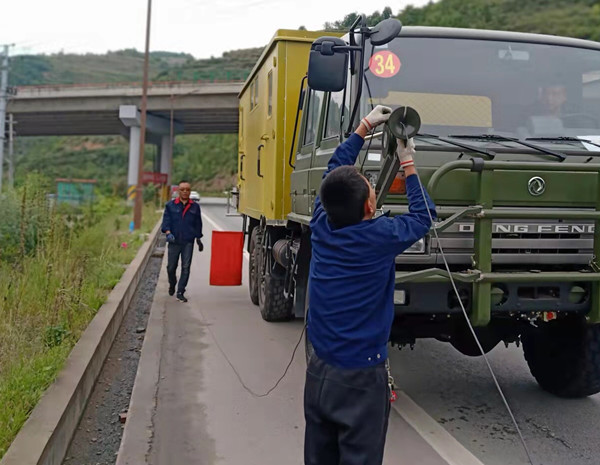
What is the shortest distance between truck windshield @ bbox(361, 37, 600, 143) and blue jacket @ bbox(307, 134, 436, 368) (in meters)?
2.18

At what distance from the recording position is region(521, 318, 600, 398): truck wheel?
17.0 feet

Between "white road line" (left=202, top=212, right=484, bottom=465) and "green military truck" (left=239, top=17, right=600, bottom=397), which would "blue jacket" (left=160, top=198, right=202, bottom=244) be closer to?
"green military truck" (left=239, top=17, right=600, bottom=397)

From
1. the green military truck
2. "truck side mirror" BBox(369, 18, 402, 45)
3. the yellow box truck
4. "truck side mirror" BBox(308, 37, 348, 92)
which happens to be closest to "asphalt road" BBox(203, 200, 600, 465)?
the green military truck

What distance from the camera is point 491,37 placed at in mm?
5266

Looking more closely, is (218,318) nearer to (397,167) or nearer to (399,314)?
(399,314)

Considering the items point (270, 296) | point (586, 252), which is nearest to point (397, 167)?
point (586, 252)

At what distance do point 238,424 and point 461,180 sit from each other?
2.43 m

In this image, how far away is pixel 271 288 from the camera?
8.31 m

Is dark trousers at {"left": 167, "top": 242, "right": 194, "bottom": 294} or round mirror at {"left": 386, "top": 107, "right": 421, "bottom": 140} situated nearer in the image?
round mirror at {"left": 386, "top": 107, "right": 421, "bottom": 140}

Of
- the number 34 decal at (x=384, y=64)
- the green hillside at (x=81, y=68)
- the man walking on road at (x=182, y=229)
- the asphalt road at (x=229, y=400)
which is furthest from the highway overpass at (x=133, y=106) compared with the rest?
the green hillside at (x=81, y=68)

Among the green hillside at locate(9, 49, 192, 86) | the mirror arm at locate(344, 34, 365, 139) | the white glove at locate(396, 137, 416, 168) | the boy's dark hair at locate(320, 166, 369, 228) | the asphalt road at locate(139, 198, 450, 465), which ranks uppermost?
the green hillside at locate(9, 49, 192, 86)

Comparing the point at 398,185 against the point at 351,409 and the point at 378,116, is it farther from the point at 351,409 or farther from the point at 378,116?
the point at 351,409

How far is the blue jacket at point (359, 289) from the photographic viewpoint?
2.73 meters

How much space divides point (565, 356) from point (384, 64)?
2793mm
